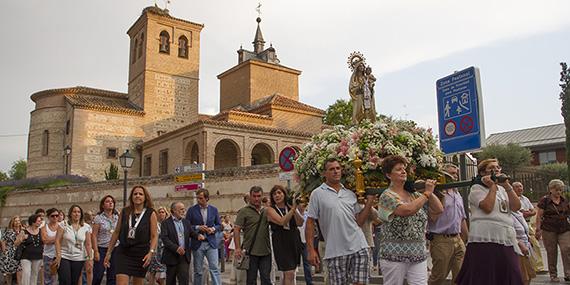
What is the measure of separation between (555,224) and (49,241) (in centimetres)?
919

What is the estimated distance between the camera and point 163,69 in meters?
45.9

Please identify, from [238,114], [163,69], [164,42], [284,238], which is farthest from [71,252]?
[164,42]

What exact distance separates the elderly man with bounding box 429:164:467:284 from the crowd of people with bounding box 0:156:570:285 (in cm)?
1

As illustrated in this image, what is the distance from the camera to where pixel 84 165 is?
42125 mm

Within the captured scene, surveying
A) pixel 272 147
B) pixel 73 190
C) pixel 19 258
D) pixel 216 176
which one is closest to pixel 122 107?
pixel 73 190

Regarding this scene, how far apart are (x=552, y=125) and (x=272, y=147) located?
39368 millimetres

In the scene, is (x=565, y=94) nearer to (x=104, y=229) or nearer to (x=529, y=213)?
(x=529, y=213)

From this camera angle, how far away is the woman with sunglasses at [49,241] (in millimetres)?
8834

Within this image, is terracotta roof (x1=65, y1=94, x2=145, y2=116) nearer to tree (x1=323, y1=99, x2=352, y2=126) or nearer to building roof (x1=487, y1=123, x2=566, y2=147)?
tree (x1=323, y1=99, x2=352, y2=126)

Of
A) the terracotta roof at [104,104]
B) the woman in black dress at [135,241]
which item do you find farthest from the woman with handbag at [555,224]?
the terracotta roof at [104,104]

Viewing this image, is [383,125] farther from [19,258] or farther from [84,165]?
[84,165]

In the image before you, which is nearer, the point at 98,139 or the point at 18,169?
the point at 98,139

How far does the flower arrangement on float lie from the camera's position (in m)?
5.21

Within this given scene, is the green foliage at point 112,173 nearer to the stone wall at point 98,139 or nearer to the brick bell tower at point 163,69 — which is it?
the stone wall at point 98,139
